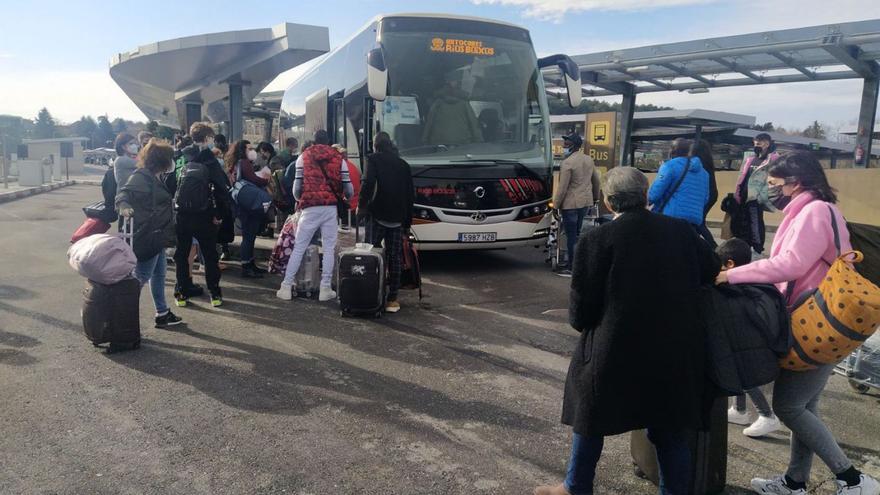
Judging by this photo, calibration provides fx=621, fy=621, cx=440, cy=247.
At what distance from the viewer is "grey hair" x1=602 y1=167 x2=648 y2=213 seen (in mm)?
2811

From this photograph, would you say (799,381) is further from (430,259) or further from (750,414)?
(430,259)

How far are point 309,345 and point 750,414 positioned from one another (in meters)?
3.70

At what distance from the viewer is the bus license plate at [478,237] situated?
869 cm

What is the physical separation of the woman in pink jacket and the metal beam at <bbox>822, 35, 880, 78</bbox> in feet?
37.9

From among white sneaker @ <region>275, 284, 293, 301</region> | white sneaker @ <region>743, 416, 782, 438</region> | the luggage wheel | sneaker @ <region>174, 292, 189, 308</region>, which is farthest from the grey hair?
sneaker @ <region>174, 292, 189, 308</region>

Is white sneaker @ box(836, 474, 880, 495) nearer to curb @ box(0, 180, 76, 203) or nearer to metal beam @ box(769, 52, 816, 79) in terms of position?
metal beam @ box(769, 52, 816, 79)

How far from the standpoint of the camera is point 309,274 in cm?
767

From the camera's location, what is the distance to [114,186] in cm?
688

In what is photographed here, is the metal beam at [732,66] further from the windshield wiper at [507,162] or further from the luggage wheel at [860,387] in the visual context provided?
the luggage wheel at [860,387]

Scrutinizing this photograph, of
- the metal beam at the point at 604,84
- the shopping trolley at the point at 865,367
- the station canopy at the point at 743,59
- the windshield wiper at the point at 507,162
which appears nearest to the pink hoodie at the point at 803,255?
the shopping trolley at the point at 865,367

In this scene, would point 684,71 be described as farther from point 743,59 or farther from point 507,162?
point 507,162

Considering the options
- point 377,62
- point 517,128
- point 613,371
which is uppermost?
point 377,62

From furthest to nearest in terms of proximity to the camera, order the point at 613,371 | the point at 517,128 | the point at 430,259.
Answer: the point at 430,259 → the point at 517,128 → the point at 613,371

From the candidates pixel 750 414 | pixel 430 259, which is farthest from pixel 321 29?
pixel 750 414
